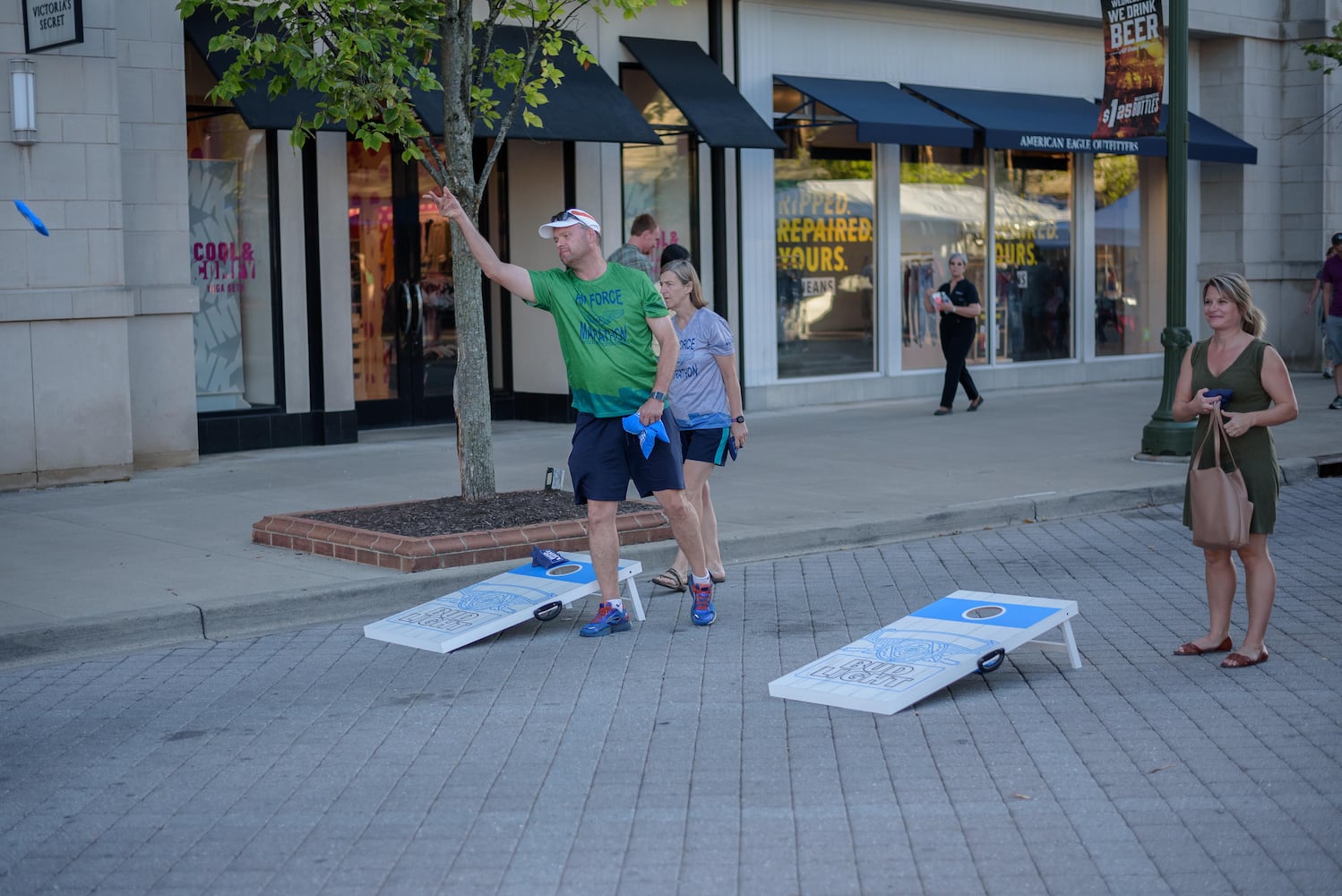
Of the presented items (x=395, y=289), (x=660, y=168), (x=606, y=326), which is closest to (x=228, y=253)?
(x=395, y=289)

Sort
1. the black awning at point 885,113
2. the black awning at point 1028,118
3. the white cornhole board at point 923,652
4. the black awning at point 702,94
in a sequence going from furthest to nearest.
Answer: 1. the black awning at point 1028,118
2. the black awning at point 885,113
3. the black awning at point 702,94
4. the white cornhole board at point 923,652

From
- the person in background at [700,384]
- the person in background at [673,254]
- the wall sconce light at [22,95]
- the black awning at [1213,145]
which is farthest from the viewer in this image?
the black awning at [1213,145]

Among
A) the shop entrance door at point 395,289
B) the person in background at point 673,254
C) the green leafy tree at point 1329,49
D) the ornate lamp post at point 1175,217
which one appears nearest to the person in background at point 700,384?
the person in background at point 673,254

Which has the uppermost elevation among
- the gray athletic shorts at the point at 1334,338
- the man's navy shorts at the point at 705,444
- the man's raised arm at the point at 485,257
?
the man's raised arm at the point at 485,257

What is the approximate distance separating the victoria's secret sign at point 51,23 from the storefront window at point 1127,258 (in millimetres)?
14347

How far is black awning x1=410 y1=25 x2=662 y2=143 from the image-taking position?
559 inches

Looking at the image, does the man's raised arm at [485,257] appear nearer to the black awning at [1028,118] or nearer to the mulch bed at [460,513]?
the mulch bed at [460,513]

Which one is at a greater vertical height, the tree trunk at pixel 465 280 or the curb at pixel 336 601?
the tree trunk at pixel 465 280

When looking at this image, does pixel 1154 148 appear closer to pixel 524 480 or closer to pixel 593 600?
pixel 524 480

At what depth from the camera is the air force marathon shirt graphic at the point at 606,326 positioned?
7.27 metres

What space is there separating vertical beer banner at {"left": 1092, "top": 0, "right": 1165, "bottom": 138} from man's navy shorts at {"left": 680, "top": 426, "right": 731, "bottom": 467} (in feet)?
23.6

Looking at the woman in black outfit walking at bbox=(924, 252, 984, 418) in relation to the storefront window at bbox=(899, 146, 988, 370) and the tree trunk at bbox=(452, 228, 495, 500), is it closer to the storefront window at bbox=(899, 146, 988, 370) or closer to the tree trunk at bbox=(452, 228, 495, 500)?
the storefront window at bbox=(899, 146, 988, 370)

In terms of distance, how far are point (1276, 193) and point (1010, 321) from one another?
5.39 metres

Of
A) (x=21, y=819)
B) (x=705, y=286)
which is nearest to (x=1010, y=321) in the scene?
(x=705, y=286)
